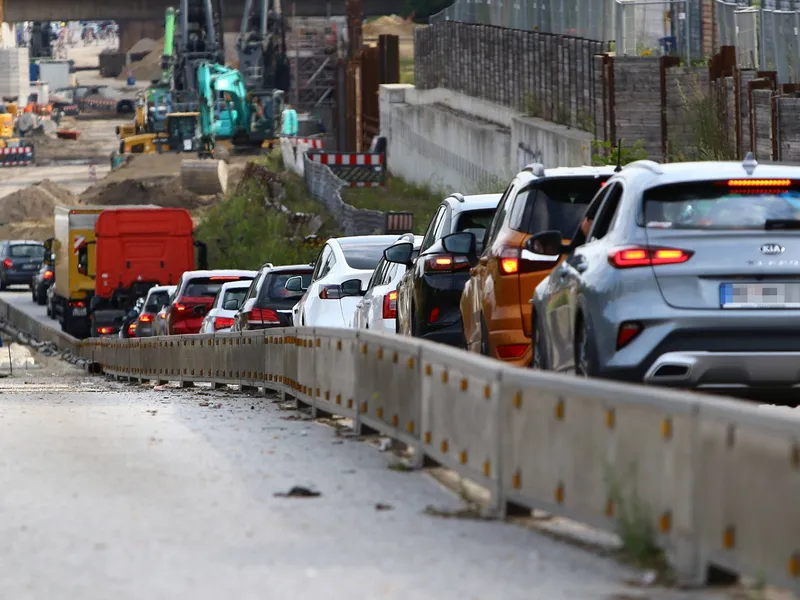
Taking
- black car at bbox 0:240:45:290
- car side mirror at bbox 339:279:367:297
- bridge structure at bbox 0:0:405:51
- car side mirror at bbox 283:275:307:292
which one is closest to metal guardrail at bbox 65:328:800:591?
car side mirror at bbox 339:279:367:297

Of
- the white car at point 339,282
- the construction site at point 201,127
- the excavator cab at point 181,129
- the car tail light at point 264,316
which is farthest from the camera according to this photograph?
the excavator cab at point 181,129

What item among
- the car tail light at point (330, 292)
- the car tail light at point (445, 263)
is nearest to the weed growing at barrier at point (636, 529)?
the car tail light at point (445, 263)

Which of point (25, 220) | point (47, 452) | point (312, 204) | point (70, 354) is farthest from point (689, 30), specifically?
point (25, 220)

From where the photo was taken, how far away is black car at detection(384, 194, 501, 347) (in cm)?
1656

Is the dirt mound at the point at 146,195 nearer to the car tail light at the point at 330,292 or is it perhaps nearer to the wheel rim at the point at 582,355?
the car tail light at the point at 330,292

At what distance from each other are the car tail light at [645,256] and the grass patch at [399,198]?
38.7 m

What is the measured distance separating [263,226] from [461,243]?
46240 mm

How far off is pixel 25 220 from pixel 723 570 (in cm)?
8966

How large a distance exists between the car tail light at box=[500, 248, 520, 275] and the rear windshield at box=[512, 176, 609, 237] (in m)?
0.17

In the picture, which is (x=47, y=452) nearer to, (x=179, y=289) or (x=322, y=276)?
(x=322, y=276)

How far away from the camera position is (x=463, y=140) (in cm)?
4944

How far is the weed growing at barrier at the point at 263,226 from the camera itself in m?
55.2

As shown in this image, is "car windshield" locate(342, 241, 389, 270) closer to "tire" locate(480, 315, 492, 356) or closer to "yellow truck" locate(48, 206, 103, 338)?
"tire" locate(480, 315, 492, 356)

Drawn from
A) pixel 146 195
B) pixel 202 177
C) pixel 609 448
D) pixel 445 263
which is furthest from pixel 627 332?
pixel 146 195
